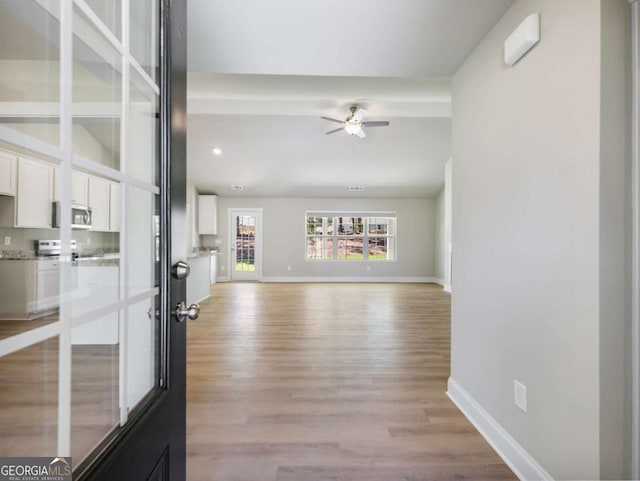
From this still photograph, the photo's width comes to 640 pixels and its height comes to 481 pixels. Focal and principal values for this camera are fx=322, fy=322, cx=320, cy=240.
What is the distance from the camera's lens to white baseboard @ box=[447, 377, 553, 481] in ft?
4.76

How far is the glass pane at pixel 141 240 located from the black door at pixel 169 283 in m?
0.02

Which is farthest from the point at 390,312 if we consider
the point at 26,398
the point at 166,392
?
the point at 26,398

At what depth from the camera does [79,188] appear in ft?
2.21

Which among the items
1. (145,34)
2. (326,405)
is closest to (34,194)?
(145,34)

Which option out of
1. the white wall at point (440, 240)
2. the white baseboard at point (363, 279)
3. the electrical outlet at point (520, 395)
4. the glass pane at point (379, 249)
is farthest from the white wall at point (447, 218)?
the electrical outlet at point (520, 395)

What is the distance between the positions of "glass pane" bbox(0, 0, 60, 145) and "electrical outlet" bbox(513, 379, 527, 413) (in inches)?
76.0

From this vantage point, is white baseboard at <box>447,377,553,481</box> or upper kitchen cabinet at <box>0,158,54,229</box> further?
white baseboard at <box>447,377,553,481</box>

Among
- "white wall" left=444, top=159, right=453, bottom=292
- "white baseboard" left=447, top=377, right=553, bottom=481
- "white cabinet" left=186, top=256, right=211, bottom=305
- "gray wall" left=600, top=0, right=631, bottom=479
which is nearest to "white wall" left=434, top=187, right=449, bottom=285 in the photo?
"white wall" left=444, top=159, right=453, bottom=292

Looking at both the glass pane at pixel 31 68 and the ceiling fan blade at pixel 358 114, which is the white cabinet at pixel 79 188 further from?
the ceiling fan blade at pixel 358 114

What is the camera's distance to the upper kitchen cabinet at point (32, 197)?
54 centimetres

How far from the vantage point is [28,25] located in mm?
556

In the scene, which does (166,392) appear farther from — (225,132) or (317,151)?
(317,151)

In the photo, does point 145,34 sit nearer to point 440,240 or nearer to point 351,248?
point 351,248

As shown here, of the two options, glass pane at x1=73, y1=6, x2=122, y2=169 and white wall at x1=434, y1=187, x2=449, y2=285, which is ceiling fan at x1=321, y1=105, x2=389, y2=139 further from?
glass pane at x1=73, y1=6, x2=122, y2=169
